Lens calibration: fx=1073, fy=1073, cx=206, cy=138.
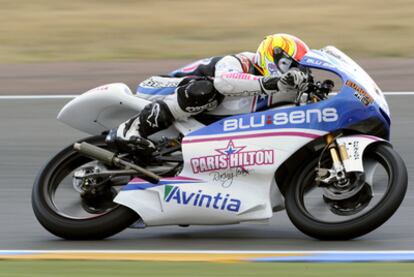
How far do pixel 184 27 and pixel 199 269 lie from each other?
30.9ft

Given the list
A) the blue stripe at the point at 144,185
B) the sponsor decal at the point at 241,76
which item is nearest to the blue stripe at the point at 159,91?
the sponsor decal at the point at 241,76

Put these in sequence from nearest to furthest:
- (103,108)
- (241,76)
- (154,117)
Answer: (241,76), (154,117), (103,108)

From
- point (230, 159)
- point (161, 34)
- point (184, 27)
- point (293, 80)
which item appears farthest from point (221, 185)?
point (184, 27)

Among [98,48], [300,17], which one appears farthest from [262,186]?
[300,17]

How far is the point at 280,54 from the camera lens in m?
6.75

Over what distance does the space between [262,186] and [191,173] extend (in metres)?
0.47

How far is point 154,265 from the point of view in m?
6.01

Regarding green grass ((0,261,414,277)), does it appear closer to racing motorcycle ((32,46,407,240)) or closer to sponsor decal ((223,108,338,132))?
racing motorcycle ((32,46,407,240))

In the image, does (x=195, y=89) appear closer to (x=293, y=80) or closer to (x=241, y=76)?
(x=241, y=76)

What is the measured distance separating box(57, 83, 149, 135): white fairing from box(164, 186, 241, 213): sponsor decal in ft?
2.21

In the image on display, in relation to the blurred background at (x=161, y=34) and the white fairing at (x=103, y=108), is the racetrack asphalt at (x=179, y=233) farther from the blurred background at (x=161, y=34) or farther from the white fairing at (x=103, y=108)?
the blurred background at (x=161, y=34)

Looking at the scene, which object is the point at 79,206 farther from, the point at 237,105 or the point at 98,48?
the point at 98,48

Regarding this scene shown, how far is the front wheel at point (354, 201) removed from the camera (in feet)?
20.9

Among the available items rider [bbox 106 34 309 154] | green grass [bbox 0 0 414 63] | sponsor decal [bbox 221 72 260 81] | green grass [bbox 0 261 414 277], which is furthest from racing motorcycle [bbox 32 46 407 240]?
green grass [bbox 0 0 414 63]
